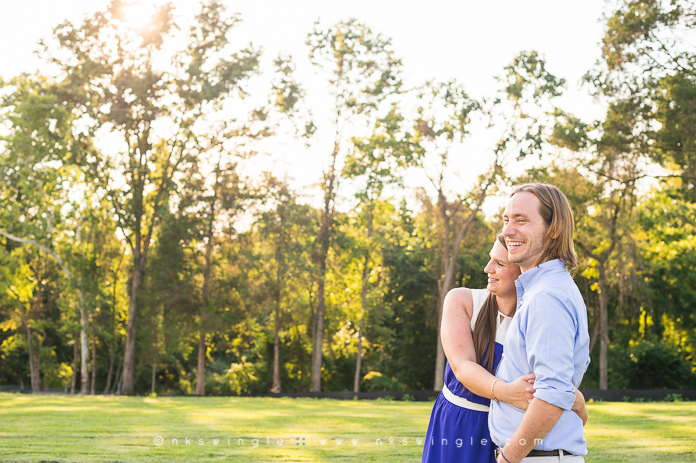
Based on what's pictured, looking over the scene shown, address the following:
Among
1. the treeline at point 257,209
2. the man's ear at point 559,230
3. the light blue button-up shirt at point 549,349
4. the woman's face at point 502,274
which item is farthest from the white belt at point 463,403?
the treeline at point 257,209

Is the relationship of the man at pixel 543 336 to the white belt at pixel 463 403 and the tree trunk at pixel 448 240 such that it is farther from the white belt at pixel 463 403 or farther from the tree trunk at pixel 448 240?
the tree trunk at pixel 448 240

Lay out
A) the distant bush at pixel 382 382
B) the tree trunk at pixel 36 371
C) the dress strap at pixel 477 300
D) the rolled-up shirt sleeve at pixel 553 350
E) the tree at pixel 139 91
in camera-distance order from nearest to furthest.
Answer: the rolled-up shirt sleeve at pixel 553 350, the dress strap at pixel 477 300, the tree at pixel 139 91, the distant bush at pixel 382 382, the tree trunk at pixel 36 371

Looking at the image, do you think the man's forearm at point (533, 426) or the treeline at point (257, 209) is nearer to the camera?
the man's forearm at point (533, 426)

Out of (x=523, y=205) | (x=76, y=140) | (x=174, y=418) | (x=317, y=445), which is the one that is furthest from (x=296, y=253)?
(x=523, y=205)

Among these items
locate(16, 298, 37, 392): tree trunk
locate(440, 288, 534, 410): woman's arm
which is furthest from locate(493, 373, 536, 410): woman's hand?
locate(16, 298, 37, 392): tree trunk

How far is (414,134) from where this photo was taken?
30.0m

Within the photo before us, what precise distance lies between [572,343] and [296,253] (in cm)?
2847

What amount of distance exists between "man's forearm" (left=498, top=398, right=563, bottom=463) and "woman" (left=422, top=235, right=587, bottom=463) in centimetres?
26

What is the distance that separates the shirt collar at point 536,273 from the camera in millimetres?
2207

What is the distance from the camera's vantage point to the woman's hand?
212 centimetres

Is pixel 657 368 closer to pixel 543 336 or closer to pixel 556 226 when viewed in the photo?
pixel 556 226

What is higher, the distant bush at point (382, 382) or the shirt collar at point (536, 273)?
the shirt collar at point (536, 273)

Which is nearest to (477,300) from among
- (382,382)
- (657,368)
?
(657,368)

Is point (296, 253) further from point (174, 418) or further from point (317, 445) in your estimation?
point (317, 445)
